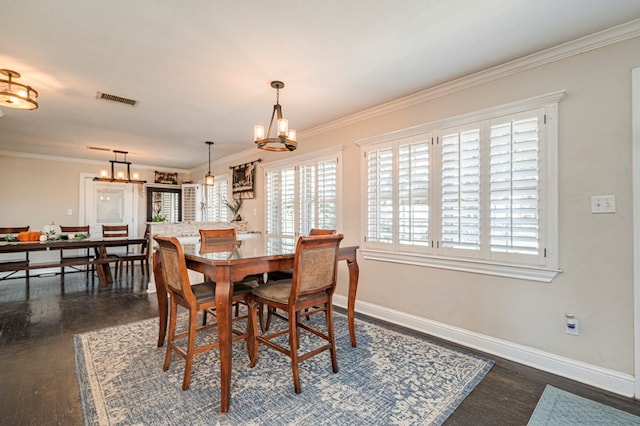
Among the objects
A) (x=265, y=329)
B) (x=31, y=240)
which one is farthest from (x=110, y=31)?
(x=31, y=240)

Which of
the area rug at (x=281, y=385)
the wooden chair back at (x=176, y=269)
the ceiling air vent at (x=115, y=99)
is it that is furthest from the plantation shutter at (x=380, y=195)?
the ceiling air vent at (x=115, y=99)

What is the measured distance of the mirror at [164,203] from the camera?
759cm

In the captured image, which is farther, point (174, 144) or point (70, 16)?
point (174, 144)

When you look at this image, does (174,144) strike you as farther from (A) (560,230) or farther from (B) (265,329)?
(A) (560,230)

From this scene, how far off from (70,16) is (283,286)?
2.32 metres

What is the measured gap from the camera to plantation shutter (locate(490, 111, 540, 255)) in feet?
7.70

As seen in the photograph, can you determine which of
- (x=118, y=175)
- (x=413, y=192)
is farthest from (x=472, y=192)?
(x=118, y=175)

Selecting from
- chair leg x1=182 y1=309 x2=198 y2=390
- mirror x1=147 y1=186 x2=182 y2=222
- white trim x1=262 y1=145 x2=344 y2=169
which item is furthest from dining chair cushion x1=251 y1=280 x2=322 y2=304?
mirror x1=147 y1=186 x2=182 y2=222

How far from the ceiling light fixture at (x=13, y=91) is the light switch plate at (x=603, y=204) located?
4.63 meters

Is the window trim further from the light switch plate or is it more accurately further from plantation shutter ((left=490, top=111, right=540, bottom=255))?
the light switch plate

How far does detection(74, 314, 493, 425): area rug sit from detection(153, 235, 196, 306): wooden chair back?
0.63 meters

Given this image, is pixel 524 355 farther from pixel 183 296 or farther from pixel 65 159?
pixel 65 159

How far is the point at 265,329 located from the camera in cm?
298

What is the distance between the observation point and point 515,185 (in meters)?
2.42
